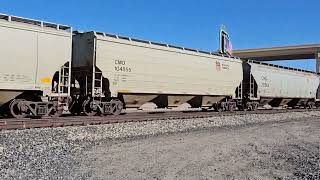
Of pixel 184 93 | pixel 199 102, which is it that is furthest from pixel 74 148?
pixel 199 102

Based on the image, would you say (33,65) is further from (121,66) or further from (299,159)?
(299,159)

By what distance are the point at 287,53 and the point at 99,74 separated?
220 ft

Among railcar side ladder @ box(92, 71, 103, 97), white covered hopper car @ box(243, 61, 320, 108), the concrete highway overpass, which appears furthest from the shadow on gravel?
the concrete highway overpass

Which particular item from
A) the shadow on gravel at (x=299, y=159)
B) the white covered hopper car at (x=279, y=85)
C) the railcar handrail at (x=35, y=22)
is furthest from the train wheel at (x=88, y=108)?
the white covered hopper car at (x=279, y=85)

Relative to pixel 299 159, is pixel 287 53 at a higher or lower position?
higher

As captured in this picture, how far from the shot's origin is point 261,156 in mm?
9062

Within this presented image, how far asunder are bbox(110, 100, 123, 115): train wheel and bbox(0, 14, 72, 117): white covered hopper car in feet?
8.01

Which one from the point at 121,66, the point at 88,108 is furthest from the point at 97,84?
the point at 121,66

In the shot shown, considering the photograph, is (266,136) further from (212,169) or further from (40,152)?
(40,152)

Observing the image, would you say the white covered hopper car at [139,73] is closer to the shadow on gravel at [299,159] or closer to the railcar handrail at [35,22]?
the railcar handrail at [35,22]

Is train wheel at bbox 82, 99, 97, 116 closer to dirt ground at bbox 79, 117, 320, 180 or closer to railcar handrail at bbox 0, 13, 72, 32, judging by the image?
railcar handrail at bbox 0, 13, 72, 32

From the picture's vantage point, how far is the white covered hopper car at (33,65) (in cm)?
1293

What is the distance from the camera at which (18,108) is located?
13.6 meters

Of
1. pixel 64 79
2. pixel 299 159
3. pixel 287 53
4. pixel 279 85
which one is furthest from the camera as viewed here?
pixel 287 53
